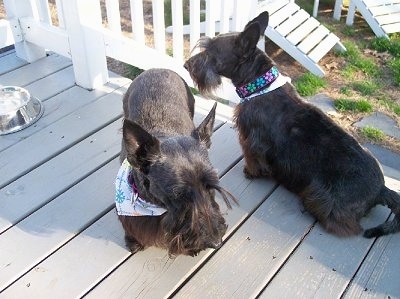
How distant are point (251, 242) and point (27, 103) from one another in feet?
6.93

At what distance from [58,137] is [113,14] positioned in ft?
3.86

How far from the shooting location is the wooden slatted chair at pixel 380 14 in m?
5.93

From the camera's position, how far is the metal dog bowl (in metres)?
3.50

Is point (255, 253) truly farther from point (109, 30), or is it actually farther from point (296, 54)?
point (296, 54)

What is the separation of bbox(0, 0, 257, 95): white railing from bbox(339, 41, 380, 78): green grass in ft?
6.60

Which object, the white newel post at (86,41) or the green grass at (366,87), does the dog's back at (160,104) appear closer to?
the white newel post at (86,41)

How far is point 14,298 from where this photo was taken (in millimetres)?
2361

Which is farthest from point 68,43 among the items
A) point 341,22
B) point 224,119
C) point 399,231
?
point 341,22

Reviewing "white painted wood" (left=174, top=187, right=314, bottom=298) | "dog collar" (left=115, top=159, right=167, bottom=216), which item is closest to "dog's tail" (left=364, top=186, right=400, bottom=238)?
"white painted wood" (left=174, top=187, right=314, bottom=298)

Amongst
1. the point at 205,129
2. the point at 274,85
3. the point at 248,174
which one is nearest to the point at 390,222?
the point at 248,174

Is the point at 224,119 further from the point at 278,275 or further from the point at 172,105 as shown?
the point at 278,275

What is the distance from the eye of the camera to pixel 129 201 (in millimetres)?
2412

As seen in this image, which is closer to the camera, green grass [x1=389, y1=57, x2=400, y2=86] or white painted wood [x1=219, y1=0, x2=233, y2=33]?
white painted wood [x1=219, y1=0, x2=233, y2=33]

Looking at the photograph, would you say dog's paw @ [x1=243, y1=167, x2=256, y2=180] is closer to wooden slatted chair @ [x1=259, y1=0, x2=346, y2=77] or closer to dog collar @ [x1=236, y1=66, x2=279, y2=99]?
dog collar @ [x1=236, y1=66, x2=279, y2=99]
